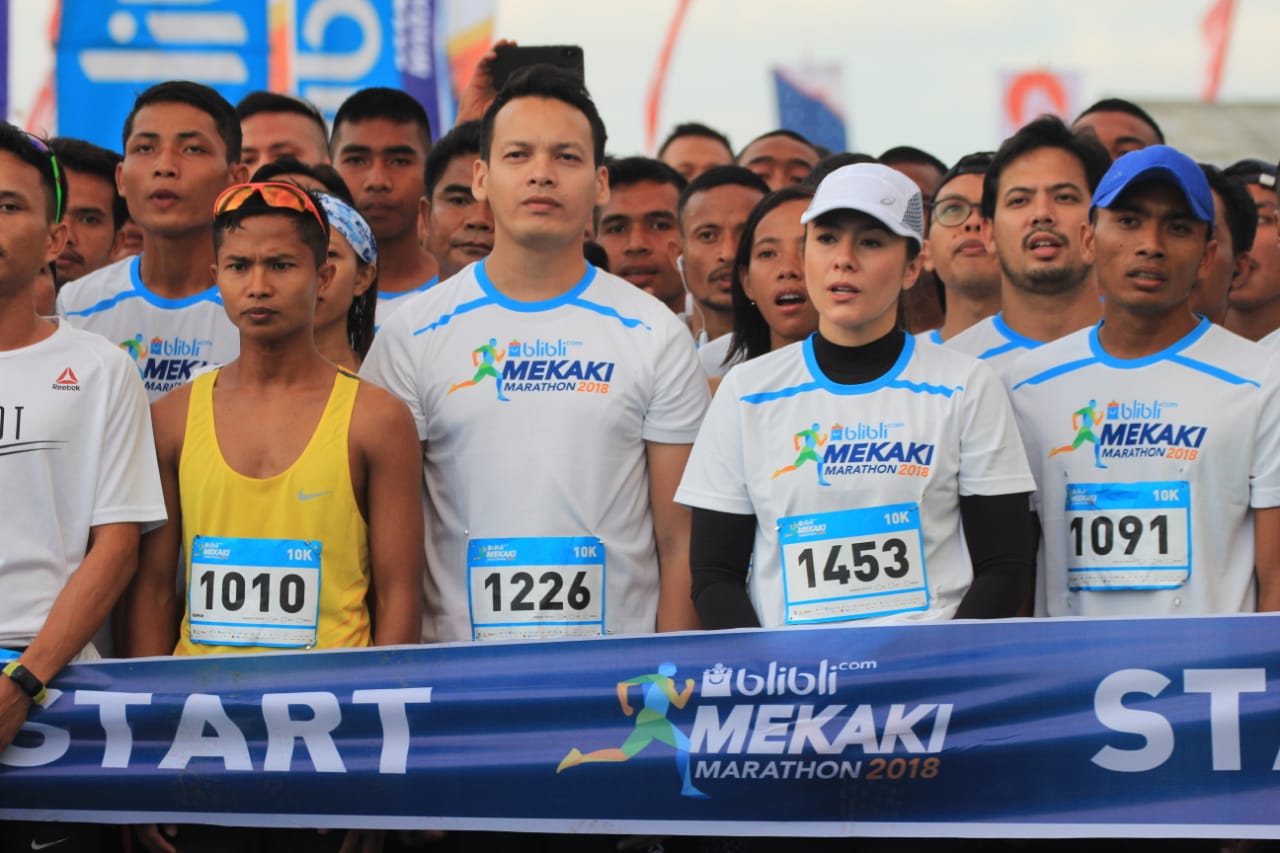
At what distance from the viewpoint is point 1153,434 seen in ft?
15.7

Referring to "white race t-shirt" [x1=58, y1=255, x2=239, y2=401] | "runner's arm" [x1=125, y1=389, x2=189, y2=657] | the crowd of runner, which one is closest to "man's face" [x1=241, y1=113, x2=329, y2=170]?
"white race t-shirt" [x1=58, y1=255, x2=239, y2=401]

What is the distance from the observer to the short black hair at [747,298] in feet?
19.5

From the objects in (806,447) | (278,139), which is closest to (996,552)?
(806,447)

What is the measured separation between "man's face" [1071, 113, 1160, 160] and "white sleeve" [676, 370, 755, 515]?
3.72 meters

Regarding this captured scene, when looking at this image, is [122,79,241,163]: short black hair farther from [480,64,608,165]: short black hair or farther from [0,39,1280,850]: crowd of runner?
[480,64,608,165]: short black hair

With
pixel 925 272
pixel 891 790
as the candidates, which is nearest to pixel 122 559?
pixel 891 790

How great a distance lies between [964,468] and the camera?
4.53 metres

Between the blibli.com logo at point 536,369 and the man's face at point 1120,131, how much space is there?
365cm

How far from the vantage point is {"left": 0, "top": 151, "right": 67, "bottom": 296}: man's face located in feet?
15.5

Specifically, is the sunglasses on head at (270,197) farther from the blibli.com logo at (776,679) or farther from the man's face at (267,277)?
the blibli.com logo at (776,679)

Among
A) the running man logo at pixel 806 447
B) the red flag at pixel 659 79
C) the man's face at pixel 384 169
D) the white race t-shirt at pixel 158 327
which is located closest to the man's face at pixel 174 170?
the white race t-shirt at pixel 158 327

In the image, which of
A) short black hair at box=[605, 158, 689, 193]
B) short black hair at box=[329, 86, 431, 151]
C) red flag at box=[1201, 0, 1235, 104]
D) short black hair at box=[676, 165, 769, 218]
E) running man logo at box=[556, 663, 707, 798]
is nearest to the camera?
running man logo at box=[556, 663, 707, 798]

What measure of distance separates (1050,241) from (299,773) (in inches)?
125

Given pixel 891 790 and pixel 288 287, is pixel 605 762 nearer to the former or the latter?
pixel 891 790
